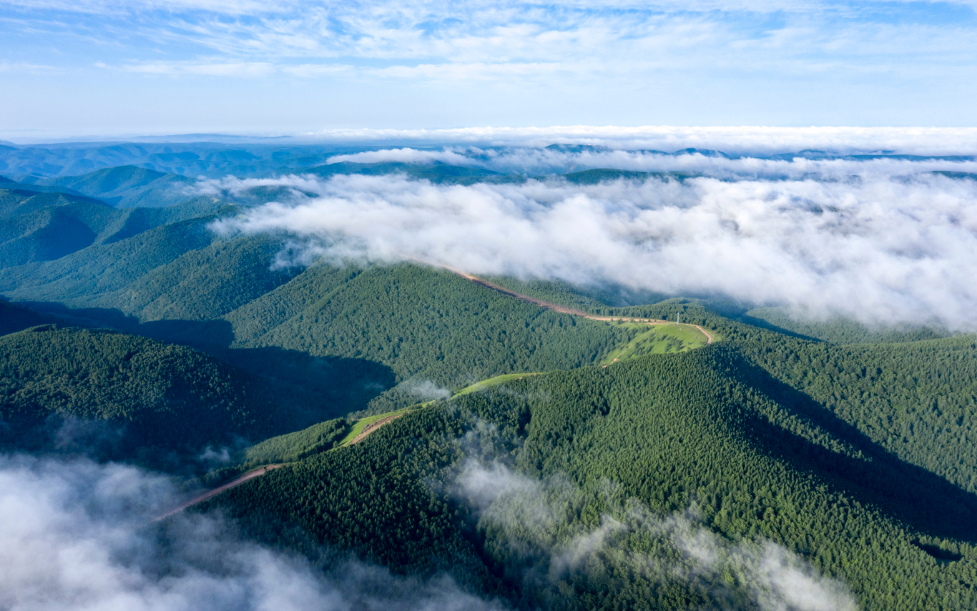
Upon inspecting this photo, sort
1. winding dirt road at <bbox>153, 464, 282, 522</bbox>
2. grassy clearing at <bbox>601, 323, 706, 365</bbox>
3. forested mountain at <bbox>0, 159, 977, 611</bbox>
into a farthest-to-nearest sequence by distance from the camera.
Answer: grassy clearing at <bbox>601, 323, 706, 365</bbox> → winding dirt road at <bbox>153, 464, 282, 522</bbox> → forested mountain at <bbox>0, 159, 977, 611</bbox>

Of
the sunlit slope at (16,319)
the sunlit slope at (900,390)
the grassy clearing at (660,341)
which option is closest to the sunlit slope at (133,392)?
the sunlit slope at (16,319)

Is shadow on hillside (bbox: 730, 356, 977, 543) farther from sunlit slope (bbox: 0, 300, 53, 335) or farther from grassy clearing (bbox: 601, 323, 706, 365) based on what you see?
sunlit slope (bbox: 0, 300, 53, 335)

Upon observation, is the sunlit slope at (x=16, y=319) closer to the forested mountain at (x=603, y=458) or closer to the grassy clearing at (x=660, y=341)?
the forested mountain at (x=603, y=458)

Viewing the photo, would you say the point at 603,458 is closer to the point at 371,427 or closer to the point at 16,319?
the point at 371,427

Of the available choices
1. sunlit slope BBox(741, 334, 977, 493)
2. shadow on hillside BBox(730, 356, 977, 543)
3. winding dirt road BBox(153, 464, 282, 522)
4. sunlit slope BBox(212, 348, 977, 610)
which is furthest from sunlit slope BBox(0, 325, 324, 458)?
sunlit slope BBox(741, 334, 977, 493)

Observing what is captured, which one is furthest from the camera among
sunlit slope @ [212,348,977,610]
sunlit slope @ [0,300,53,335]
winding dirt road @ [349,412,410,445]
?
sunlit slope @ [0,300,53,335]
